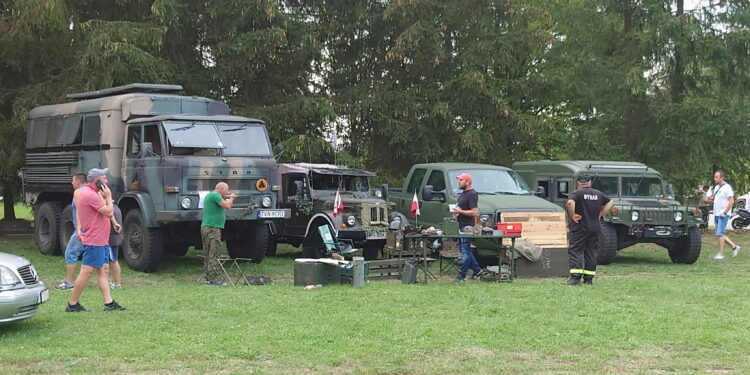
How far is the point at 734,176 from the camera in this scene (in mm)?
28422

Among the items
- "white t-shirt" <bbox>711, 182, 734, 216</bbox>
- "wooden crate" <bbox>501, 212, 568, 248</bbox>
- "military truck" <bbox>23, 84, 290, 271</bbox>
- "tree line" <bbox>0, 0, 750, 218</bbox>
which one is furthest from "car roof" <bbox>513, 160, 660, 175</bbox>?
"military truck" <bbox>23, 84, 290, 271</bbox>

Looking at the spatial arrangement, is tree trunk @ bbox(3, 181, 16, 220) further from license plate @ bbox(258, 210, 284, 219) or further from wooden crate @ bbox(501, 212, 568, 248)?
wooden crate @ bbox(501, 212, 568, 248)

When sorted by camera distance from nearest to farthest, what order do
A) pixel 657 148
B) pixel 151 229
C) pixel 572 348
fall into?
pixel 572 348 → pixel 151 229 → pixel 657 148

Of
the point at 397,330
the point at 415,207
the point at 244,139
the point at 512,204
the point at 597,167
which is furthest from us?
the point at 597,167

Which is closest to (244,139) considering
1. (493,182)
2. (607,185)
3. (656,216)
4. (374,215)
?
(374,215)

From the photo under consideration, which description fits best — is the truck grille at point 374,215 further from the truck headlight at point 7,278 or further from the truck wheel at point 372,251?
the truck headlight at point 7,278

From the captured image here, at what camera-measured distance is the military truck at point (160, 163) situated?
15195 mm

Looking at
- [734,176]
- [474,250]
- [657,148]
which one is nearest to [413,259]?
[474,250]

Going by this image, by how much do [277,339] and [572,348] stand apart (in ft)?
9.01

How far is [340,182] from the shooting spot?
17781 mm

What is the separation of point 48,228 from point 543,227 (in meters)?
9.79

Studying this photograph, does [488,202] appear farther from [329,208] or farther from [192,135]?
[192,135]

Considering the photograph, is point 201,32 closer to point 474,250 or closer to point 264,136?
point 264,136

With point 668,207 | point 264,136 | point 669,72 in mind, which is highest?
point 669,72
